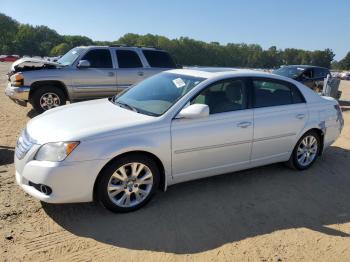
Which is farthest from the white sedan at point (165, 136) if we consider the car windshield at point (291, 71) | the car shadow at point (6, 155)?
the car windshield at point (291, 71)

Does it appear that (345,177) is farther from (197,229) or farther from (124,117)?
(124,117)

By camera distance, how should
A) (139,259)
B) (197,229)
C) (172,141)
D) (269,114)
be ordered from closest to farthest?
(139,259) → (197,229) → (172,141) → (269,114)

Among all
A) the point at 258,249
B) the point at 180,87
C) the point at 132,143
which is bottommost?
the point at 258,249

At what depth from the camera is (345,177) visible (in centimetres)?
570

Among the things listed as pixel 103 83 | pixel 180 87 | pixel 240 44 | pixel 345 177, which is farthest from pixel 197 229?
pixel 240 44

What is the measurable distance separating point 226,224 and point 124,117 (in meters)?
1.66

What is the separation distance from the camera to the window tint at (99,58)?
31.7 ft

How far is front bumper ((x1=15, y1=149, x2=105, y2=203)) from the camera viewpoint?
145 inches

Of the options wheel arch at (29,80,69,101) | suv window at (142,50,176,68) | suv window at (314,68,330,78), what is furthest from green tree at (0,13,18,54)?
wheel arch at (29,80,69,101)

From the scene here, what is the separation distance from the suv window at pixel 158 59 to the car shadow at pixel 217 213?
5.80m

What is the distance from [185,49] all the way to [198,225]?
478 ft

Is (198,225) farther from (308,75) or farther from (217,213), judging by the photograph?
(308,75)

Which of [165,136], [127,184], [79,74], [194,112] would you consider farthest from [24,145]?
[79,74]

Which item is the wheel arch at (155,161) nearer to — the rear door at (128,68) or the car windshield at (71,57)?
the rear door at (128,68)
